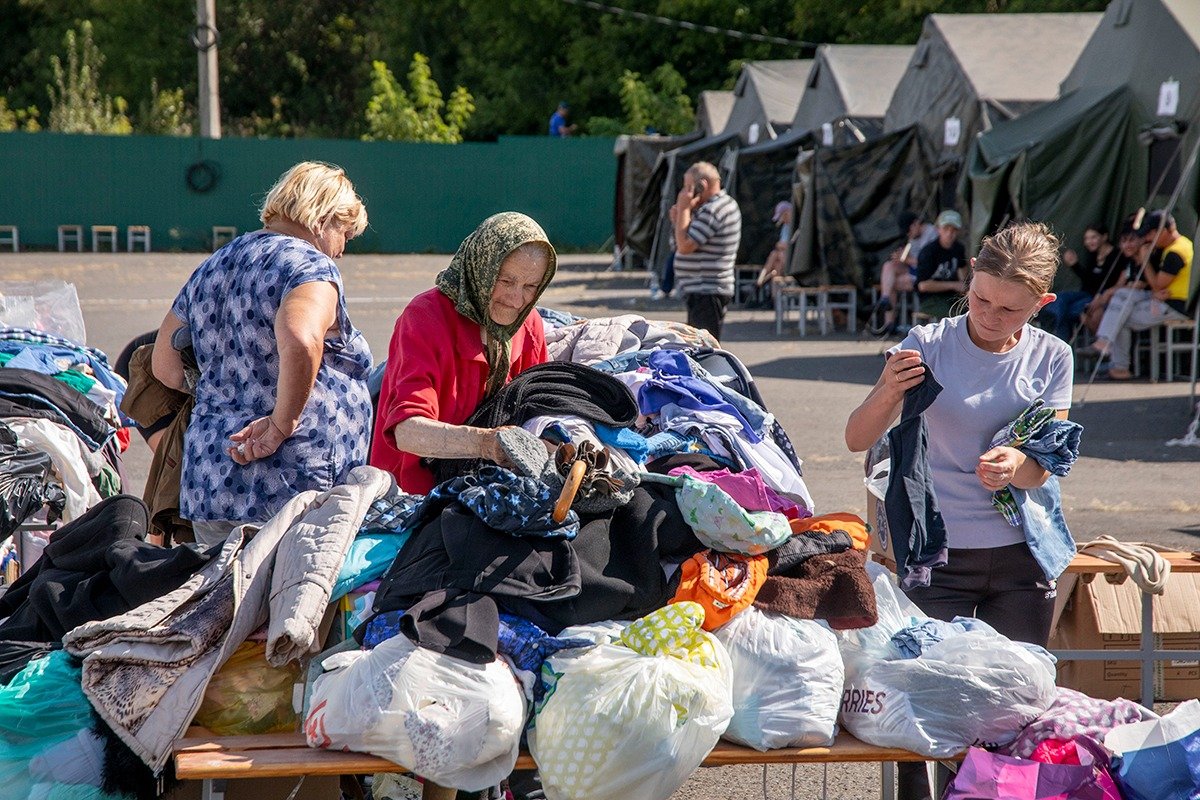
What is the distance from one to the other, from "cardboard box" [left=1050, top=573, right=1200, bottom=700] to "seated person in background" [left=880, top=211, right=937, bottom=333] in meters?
11.5

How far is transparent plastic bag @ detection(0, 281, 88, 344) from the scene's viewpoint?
19.7 ft

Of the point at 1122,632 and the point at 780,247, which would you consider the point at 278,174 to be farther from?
the point at 1122,632

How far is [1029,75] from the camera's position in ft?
52.9

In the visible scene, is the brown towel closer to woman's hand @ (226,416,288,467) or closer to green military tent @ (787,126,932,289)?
woman's hand @ (226,416,288,467)

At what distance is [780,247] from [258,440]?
52.1 ft

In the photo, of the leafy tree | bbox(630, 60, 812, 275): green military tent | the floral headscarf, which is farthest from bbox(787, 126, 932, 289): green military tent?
the leafy tree

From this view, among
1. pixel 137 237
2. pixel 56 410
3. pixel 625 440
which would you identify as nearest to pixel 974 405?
pixel 625 440

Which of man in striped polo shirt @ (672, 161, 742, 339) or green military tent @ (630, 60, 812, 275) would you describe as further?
green military tent @ (630, 60, 812, 275)

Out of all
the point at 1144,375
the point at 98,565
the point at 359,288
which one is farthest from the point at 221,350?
the point at 359,288

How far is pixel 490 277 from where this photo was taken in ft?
12.2

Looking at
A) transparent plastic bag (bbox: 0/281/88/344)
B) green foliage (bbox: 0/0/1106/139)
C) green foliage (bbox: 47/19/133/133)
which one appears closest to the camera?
transparent plastic bag (bbox: 0/281/88/344)

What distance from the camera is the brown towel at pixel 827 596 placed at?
11.0 feet

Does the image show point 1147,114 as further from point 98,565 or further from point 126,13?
point 126,13

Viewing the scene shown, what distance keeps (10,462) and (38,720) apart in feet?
5.77
